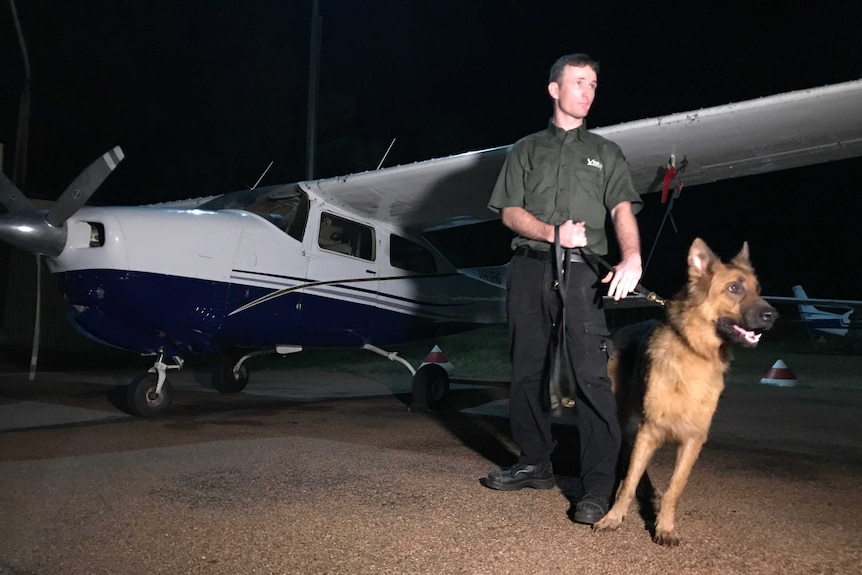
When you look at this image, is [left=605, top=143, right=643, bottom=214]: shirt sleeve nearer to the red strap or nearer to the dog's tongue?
the dog's tongue

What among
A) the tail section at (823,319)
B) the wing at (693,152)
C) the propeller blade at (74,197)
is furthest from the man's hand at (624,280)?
the tail section at (823,319)

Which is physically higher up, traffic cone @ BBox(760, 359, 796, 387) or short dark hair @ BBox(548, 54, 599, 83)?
short dark hair @ BBox(548, 54, 599, 83)

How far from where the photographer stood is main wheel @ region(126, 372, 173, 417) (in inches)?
248

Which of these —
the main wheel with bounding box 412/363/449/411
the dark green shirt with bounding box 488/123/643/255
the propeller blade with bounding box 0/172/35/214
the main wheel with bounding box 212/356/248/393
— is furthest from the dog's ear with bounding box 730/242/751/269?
the main wheel with bounding box 212/356/248/393

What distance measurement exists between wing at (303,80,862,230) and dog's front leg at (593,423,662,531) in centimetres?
325

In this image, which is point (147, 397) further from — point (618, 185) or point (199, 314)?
point (618, 185)

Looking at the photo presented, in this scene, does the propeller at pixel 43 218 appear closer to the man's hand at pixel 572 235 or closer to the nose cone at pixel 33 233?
the nose cone at pixel 33 233

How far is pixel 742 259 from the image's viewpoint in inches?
135

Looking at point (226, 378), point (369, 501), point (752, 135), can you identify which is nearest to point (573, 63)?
point (369, 501)

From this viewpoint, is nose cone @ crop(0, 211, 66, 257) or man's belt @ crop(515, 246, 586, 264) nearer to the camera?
man's belt @ crop(515, 246, 586, 264)

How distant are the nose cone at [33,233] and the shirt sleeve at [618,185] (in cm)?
446

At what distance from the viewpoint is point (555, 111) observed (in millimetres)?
3490

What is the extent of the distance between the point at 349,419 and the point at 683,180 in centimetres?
383

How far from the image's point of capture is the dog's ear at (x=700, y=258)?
3.16 meters
